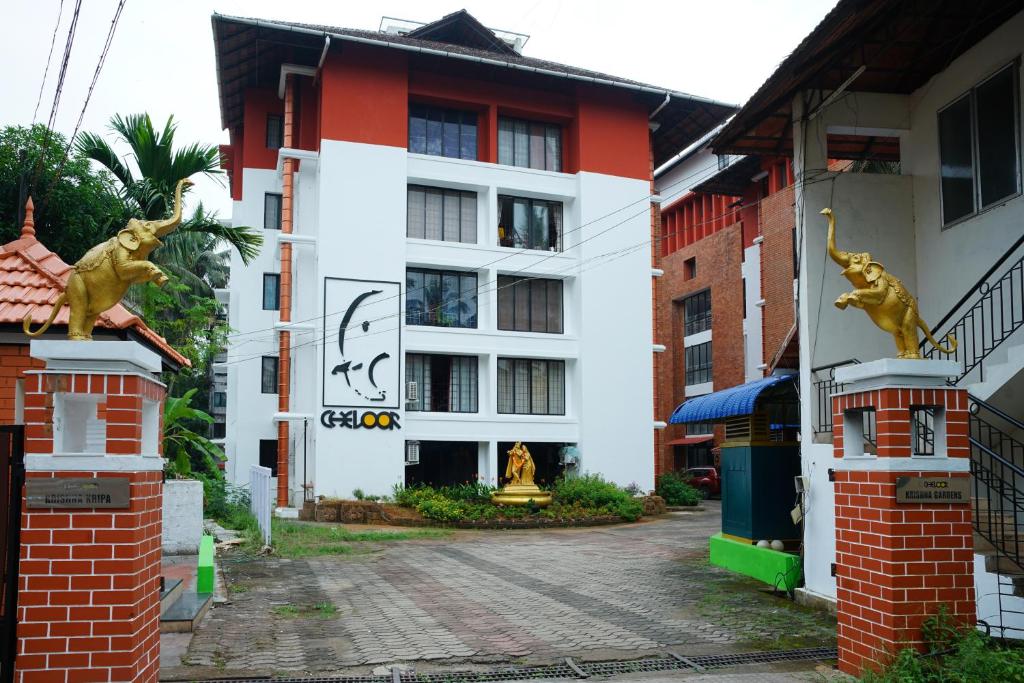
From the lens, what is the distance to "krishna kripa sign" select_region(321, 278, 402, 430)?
84.4 feet

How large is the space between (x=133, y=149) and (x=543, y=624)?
33.7ft

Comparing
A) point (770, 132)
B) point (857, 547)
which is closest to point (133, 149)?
point (770, 132)

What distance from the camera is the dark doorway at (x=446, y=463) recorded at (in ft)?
94.6

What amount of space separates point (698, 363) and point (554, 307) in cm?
1391

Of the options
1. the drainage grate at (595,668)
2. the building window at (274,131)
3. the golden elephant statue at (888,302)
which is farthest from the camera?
the building window at (274,131)

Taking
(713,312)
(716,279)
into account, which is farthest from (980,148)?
(713,312)

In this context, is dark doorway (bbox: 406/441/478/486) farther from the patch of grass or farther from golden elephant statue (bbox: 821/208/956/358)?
golden elephant statue (bbox: 821/208/956/358)

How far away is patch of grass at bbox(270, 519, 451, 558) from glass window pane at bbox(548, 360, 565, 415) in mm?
7559

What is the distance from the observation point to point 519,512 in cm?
2455

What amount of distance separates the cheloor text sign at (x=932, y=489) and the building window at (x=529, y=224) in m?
22.8

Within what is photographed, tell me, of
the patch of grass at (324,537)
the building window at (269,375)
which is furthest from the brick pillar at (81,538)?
the building window at (269,375)

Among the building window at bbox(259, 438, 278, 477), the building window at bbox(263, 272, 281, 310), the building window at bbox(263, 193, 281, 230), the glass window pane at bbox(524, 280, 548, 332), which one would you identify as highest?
the building window at bbox(263, 193, 281, 230)

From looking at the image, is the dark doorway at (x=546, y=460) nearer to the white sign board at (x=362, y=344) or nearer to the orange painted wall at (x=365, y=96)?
the white sign board at (x=362, y=344)

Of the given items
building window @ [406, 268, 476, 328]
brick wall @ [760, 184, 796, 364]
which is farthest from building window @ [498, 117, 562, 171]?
brick wall @ [760, 184, 796, 364]
